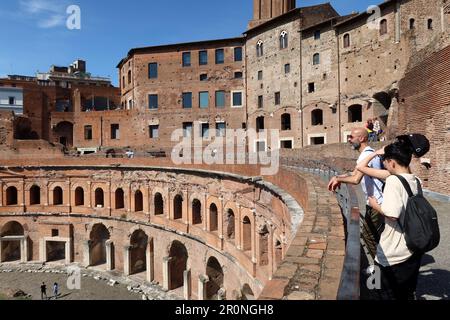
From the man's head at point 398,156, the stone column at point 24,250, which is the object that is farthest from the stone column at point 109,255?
the man's head at point 398,156

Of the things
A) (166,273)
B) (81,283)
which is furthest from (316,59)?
(81,283)

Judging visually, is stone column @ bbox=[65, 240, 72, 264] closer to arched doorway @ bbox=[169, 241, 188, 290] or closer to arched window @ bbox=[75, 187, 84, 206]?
arched window @ bbox=[75, 187, 84, 206]

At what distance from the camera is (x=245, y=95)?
30938 millimetres

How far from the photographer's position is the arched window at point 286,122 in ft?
92.8

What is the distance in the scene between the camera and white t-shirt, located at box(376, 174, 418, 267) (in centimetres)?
279

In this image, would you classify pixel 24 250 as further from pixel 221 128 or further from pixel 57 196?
pixel 221 128

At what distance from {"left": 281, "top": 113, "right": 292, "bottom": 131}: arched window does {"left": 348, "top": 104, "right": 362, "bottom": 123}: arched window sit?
545cm

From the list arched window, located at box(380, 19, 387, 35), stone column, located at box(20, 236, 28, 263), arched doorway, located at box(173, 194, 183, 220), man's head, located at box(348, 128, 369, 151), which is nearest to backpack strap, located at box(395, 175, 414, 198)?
man's head, located at box(348, 128, 369, 151)

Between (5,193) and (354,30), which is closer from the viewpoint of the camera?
(354,30)

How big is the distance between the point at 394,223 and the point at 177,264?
20.3m
